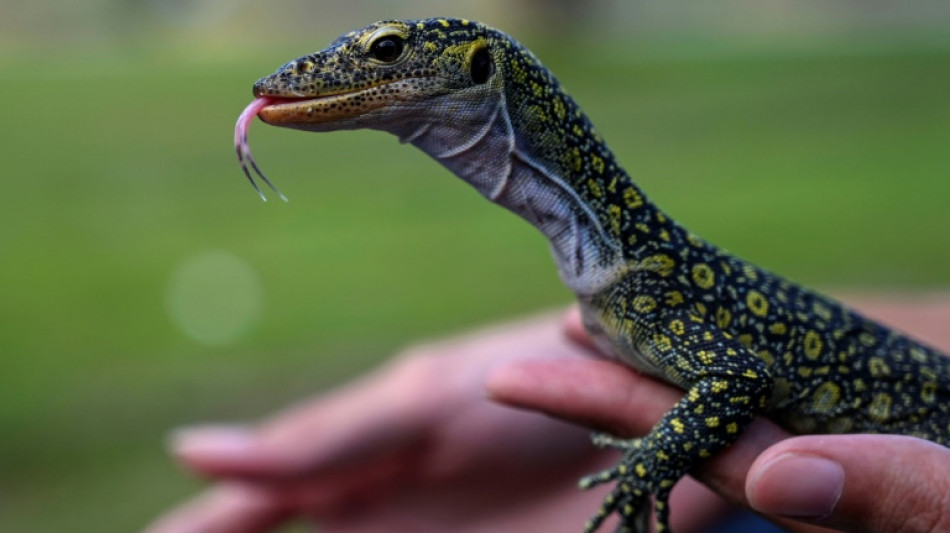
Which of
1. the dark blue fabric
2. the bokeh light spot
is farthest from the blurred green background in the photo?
the dark blue fabric

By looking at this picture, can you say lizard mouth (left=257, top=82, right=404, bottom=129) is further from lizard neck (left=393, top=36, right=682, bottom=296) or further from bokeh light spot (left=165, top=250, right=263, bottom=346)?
bokeh light spot (left=165, top=250, right=263, bottom=346)

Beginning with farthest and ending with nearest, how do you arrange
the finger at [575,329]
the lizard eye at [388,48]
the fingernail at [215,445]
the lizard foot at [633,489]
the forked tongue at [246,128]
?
the fingernail at [215,445] → the finger at [575,329] → the lizard foot at [633,489] → the lizard eye at [388,48] → the forked tongue at [246,128]

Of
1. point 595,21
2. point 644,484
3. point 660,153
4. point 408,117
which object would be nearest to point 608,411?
point 644,484

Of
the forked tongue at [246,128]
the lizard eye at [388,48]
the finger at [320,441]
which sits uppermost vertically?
the lizard eye at [388,48]

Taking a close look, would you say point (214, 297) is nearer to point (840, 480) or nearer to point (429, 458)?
point (429, 458)

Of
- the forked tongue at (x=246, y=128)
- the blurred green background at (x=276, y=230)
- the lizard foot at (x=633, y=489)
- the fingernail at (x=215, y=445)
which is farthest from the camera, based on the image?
the blurred green background at (x=276, y=230)

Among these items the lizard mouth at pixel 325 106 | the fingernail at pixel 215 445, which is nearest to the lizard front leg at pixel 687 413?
A: the lizard mouth at pixel 325 106

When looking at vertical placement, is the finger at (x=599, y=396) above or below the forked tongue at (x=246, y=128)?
below

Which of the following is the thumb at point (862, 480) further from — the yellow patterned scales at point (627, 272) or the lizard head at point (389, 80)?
the lizard head at point (389, 80)
